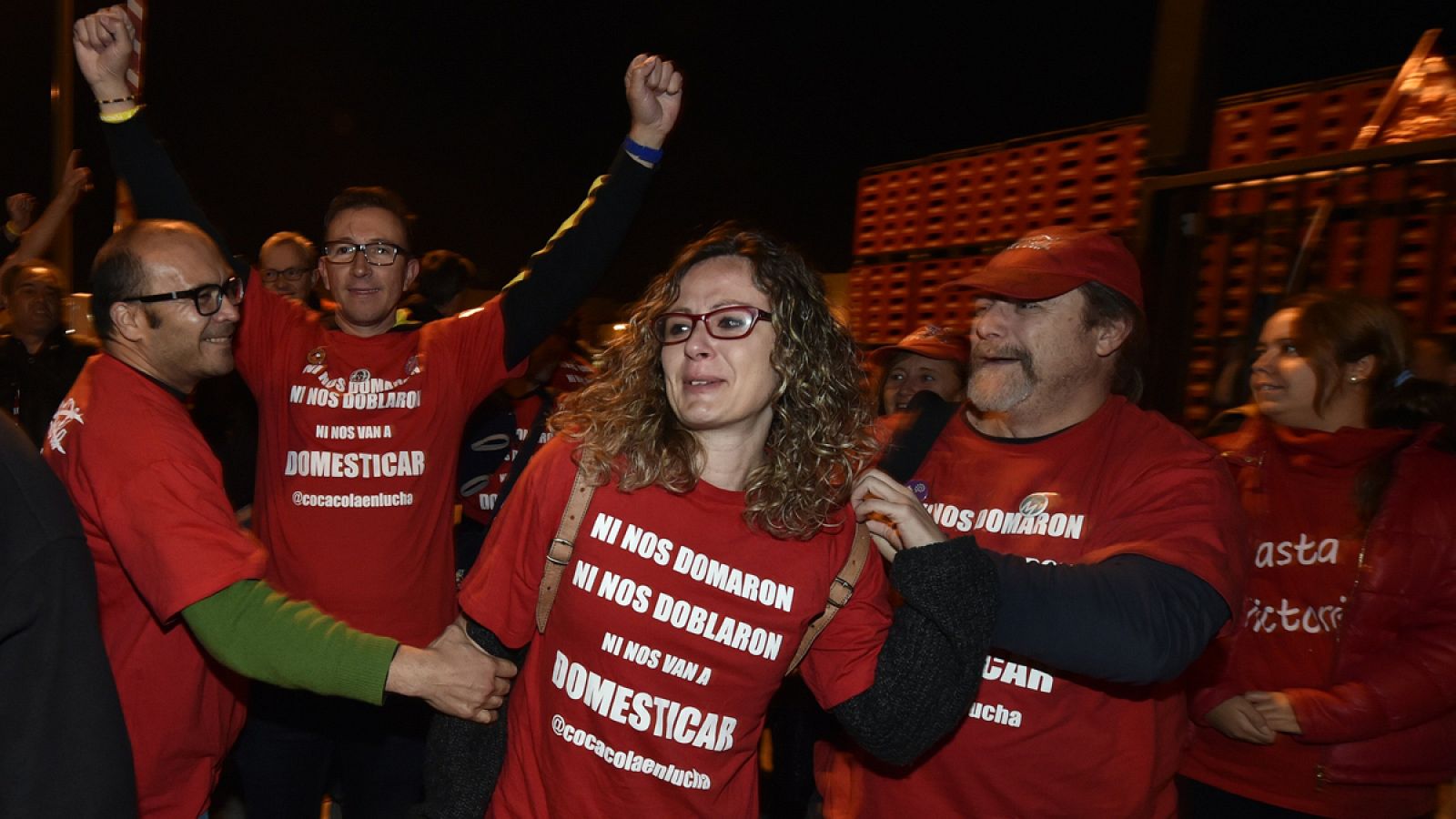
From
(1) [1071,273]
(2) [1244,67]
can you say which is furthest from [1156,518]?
(2) [1244,67]

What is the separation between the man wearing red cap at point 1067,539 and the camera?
1.90 metres

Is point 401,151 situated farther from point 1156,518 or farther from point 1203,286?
point 1156,518

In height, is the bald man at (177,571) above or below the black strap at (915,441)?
below

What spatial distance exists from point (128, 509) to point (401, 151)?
790 inches

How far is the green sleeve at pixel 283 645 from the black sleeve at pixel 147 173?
146 centimetres

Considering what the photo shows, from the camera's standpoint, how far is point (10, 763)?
1271mm

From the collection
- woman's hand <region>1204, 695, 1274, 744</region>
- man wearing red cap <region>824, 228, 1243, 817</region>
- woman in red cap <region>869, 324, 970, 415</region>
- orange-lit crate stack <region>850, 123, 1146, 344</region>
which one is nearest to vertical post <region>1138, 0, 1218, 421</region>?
woman in red cap <region>869, 324, 970, 415</region>

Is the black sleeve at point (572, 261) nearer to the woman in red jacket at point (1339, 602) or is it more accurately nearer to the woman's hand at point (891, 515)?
the woman's hand at point (891, 515)

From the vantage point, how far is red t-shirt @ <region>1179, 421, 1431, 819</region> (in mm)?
2936

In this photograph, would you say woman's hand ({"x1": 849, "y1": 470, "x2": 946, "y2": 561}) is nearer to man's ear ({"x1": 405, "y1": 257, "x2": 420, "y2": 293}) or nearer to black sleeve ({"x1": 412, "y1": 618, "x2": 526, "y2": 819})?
black sleeve ({"x1": 412, "y1": 618, "x2": 526, "y2": 819})

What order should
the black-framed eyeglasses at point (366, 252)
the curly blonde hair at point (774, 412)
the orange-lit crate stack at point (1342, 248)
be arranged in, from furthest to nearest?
the orange-lit crate stack at point (1342, 248), the black-framed eyeglasses at point (366, 252), the curly blonde hair at point (774, 412)

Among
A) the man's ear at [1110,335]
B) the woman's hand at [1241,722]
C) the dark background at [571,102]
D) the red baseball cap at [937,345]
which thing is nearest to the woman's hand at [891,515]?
the man's ear at [1110,335]

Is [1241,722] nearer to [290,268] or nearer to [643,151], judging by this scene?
[643,151]

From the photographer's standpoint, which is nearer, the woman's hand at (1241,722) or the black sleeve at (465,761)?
the black sleeve at (465,761)
